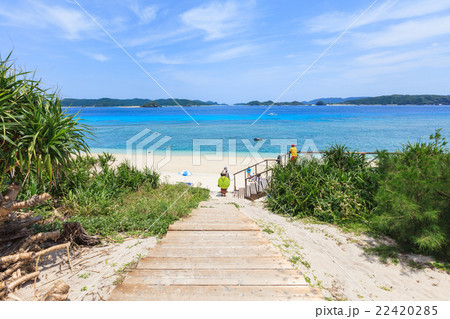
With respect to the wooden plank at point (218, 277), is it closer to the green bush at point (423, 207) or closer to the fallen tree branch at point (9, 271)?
the fallen tree branch at point (9, 271)

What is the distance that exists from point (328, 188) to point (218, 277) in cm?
583

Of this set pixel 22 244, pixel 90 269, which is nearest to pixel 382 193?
pixel 90 269

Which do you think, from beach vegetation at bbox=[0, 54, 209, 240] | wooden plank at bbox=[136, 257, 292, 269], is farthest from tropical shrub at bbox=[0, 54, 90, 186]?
wooden plank at bbox=[136, 257, 292, 269]

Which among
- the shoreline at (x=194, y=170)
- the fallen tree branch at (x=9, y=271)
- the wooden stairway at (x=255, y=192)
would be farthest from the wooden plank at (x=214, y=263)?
the shoreline at (x=194, y=170)

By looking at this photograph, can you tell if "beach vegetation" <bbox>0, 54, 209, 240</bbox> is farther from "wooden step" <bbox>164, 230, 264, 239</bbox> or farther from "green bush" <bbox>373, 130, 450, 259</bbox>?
"green bush" <bbox>373, 130, 450, 259</bbox>

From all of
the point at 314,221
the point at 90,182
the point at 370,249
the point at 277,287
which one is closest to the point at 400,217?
the point at 370,249

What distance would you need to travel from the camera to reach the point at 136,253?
425 centimetres

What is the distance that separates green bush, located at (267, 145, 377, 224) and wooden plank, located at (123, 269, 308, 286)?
470cm

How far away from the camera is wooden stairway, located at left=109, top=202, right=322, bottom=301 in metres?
2.38

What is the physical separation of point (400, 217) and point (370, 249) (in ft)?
3.06

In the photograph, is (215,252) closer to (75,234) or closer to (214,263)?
(214,263)

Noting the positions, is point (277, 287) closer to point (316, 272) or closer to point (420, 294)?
point (316, 272)

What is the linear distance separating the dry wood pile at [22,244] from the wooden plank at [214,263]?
3.32ft

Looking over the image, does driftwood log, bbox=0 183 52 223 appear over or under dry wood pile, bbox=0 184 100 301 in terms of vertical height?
over
